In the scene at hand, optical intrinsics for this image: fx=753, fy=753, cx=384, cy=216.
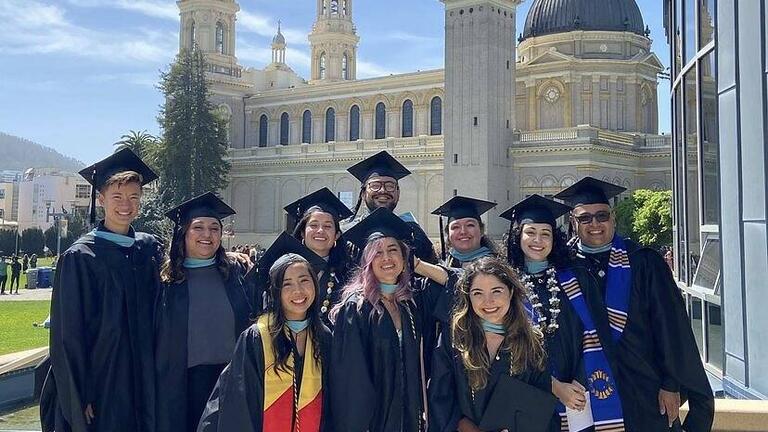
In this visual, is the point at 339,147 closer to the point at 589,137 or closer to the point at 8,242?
the point at 589,137

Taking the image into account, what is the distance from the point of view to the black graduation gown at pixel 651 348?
4645 millimetres

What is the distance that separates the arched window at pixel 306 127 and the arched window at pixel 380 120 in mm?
6211

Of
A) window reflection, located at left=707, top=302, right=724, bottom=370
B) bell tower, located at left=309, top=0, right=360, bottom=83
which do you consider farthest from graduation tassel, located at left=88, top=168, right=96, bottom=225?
bell tower, located at left=309, top=0, right=360, bottom=83

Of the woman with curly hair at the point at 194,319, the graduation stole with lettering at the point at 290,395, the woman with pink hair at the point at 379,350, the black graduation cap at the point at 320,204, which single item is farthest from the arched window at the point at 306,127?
the graduation stole with lettering at the point at 290,395

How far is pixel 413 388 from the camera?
4.42 m

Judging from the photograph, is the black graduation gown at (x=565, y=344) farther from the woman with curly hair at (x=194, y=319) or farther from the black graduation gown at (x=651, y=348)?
the woman with curly hair at (x=194, y=319)

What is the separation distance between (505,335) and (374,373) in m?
0.80

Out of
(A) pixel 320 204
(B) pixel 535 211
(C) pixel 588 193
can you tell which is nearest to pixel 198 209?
(A) pixel 320 204

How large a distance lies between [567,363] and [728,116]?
12.0ft

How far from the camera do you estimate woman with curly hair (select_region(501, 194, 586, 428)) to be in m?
4.35

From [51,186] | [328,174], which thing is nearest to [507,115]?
[328,174]

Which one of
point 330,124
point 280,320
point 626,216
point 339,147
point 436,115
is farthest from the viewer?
point 330,124

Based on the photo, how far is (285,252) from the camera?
196 inches

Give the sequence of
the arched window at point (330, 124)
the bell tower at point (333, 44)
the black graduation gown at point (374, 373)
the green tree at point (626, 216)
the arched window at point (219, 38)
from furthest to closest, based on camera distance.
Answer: the bell tower at point (333, 44) < the arched window at point (219, 38) < the arched window at point (330, 124) < the green tree at point (626, 216) < the black graduation gown at point (374, 373)
